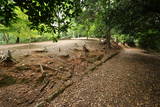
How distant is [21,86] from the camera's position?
13.6ft

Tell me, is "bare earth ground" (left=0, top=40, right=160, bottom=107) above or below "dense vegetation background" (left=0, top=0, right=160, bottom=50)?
below

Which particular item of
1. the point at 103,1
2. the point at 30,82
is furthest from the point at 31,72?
the point at 103,1

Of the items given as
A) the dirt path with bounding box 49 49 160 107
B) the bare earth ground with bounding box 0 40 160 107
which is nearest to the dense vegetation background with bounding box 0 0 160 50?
the bare earth ground with bounding box 0 40 160 107

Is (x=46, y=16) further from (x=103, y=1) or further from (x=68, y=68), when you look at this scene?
(x=103, y=1)

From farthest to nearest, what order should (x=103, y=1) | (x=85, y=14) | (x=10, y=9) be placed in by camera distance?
(x=85, y=14)
(x=103, y=1)
(x=10, y=9)

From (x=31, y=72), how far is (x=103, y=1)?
780 cm

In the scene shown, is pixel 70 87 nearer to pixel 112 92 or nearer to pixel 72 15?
pixel 112 92

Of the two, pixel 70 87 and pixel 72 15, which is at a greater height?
pixel 72 15

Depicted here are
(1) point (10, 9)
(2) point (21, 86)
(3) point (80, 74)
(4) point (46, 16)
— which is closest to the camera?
(1) point (10, 9)

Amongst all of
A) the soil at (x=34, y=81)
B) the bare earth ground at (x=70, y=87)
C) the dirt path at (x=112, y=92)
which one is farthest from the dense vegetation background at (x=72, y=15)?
the dirt path at (x=112, y=92)

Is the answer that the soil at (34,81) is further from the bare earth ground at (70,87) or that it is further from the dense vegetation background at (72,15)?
the dense vegetation background at (72,15)

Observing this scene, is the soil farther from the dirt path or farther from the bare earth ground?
the dirt path

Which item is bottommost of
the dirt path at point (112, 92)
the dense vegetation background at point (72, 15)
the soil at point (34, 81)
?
the dirt path at point (112, 92)

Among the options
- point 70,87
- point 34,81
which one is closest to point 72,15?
point 70,87
